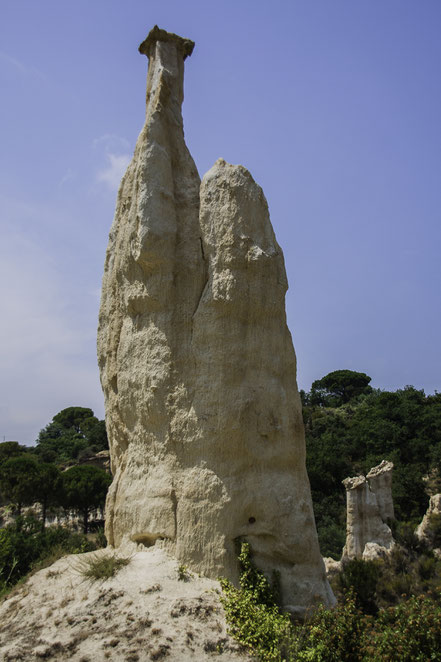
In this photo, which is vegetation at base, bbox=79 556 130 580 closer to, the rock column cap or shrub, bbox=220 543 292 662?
shrub, bbox=220 543 292 662

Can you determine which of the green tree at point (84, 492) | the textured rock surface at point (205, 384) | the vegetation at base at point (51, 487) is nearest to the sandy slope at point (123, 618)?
the textured rock surface at point (205, 384)

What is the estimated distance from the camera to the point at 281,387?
26.3ft

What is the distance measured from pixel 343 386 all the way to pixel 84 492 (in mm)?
46227

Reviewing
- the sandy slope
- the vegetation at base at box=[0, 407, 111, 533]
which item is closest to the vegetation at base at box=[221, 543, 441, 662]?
the sandy slope

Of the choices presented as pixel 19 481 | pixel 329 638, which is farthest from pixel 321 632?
pixel 19 481

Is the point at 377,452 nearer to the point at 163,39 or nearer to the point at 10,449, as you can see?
the point at 10,449

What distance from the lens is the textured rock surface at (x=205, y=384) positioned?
23.8 feet

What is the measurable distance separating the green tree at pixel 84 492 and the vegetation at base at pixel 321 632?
27.6 meters

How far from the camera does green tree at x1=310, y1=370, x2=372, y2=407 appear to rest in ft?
228

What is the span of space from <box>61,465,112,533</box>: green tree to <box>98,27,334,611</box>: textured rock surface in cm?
2513

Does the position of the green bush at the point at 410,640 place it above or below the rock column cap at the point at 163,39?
below

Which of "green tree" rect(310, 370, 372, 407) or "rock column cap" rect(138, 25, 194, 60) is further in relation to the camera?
"green tree" rect(310, 370, 372, 407)

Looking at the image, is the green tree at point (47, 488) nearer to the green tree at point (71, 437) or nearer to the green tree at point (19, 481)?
the green tree at point (19, 481)

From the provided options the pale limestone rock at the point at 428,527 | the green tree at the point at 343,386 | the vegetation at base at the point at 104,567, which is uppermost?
the green tree at the point at 343,386
